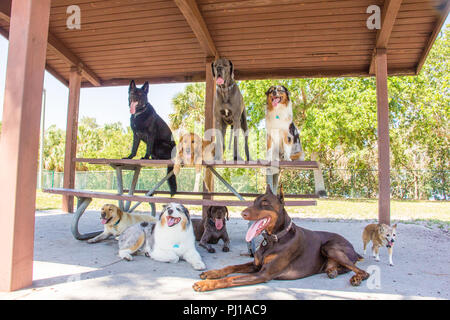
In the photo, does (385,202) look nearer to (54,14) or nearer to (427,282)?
(427,282)

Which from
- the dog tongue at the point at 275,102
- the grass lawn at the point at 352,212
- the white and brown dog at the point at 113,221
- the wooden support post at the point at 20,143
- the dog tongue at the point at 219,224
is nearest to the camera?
the wooden support post at the point at 20,143

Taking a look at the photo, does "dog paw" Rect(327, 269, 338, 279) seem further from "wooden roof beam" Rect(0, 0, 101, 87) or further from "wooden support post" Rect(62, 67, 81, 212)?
"wooden roof beam" Rect(0, 0, 101, 87)

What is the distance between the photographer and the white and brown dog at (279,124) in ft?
16.0

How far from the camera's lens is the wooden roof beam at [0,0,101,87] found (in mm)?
5402

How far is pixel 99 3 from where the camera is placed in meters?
5.25

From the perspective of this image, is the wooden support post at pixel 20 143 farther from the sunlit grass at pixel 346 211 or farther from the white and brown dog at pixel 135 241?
the sunlit grass at pixel 346 211

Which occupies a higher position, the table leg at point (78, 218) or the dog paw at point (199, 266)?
the table leg at point (78, 218)

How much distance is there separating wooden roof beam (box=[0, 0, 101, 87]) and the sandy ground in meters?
3.99

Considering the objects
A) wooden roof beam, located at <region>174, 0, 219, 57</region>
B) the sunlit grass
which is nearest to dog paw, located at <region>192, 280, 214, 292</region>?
wooden roof beam, located at <region>174, 0, 219, 57</region>

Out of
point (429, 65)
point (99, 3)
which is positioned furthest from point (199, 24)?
point (429, 65)

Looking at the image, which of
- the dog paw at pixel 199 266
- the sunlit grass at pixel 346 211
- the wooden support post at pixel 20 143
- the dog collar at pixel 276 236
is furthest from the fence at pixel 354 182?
the wooden support post at pixel 20 143

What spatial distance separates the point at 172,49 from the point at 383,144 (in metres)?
4.59

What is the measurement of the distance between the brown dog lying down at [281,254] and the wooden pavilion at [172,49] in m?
1.96
